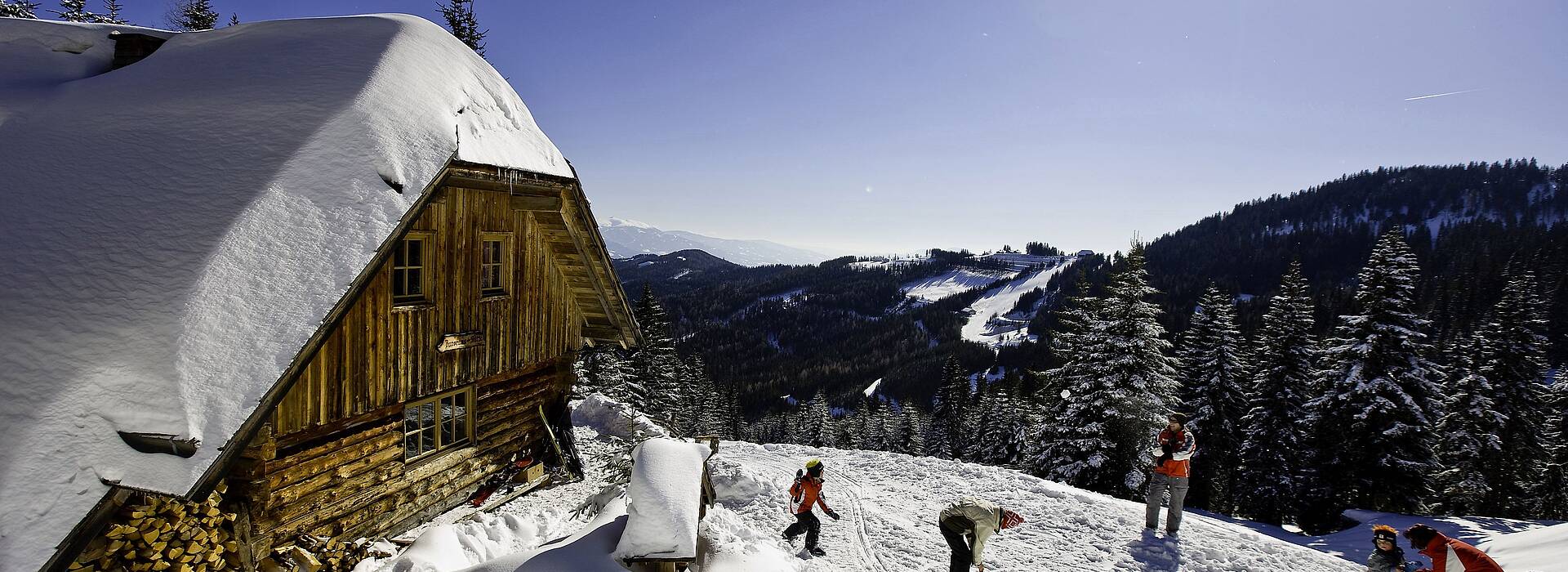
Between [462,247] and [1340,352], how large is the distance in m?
27.1

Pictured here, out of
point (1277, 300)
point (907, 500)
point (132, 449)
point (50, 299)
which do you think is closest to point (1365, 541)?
point (907, 500)

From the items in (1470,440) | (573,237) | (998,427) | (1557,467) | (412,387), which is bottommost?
(998,427)

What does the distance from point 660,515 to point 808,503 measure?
3.68 metres

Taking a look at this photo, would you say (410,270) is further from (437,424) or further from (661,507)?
(661,507)

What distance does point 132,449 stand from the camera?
3.79m

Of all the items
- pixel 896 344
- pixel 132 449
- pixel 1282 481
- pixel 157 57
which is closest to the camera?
pixel 132 449

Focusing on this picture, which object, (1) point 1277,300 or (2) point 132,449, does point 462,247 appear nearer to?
(2) point 132,449

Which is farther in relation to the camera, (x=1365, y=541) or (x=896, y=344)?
(x=896, y=344)

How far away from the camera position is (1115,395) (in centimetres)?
1938

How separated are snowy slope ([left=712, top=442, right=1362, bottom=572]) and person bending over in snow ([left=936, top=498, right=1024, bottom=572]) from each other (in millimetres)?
1650

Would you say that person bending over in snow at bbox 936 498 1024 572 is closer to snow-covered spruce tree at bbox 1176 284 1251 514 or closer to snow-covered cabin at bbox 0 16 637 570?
snow-covered cabin at bbox 0 16 637 570

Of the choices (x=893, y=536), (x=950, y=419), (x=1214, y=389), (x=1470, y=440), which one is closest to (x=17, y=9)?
(x=893, y=536)

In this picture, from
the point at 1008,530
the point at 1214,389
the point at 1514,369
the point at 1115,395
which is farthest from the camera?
the point at 1214,389

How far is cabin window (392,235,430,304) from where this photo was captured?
25.0ft
